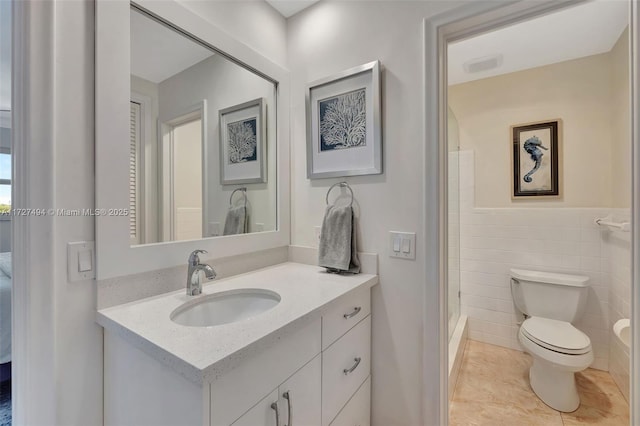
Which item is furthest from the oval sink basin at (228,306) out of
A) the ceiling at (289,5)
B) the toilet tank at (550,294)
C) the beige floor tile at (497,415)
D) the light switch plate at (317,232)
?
the toilet tank at (550,294)

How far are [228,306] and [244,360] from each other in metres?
0.50

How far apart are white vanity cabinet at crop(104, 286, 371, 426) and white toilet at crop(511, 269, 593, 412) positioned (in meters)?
1.29

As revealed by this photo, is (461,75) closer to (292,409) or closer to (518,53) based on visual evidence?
(518,53)

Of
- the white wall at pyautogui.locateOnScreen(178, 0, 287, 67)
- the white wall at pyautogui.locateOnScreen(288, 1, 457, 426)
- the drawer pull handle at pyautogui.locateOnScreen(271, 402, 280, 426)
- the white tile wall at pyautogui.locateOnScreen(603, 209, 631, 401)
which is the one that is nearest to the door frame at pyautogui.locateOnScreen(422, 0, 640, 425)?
the white wall at pyautogui.locateOnScreen(288, 1, 457, 426)

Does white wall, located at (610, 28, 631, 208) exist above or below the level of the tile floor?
above

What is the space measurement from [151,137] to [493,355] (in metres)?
2.81

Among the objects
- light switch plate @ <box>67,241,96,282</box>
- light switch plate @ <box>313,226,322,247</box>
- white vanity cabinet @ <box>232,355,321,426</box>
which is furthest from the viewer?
light switch plate @ <box>313,226,322,247</box>

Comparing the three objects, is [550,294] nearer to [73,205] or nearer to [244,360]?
[244,360]

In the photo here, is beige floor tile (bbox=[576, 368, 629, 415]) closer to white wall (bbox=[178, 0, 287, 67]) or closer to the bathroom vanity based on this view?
the bathroom vanity

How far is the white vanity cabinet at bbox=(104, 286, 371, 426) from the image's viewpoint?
674mm

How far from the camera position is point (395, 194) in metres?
1.31

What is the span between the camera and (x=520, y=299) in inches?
86.8

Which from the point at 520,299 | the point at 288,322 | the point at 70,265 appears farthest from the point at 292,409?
the point at 520,299

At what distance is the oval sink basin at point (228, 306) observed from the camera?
3.45ft
